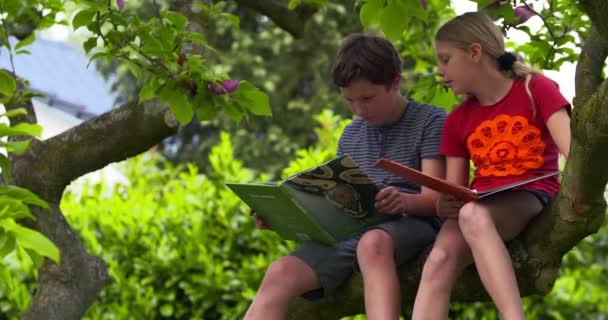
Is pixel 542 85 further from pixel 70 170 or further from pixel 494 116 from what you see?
pixel 70 170

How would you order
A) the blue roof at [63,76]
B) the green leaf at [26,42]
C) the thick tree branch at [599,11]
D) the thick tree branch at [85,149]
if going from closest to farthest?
1. the thick tree branch at [599,11]
2. the green leaf at [26,42]
3. the thick tree branch at [85,149]
4. the blue roof at [63,76]

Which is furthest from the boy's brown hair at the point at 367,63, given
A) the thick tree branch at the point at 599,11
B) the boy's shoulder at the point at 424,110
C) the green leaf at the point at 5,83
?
the thick tree branch at the point at 599,11

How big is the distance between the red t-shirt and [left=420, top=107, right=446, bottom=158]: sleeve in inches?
6.1

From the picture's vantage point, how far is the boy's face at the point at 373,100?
272 centimetres

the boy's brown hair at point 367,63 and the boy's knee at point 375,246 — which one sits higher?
the boy's brown hair at point 367,63

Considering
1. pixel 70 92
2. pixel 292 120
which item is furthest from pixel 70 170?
pixel 70 92

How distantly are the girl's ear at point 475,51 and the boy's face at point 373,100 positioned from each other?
0.30m

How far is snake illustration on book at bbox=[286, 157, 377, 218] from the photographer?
7.78 feet

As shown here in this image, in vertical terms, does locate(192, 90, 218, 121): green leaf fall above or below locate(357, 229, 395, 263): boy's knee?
above

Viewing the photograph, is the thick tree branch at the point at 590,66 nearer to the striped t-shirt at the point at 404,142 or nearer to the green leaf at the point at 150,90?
the striped t-shirt at the point at 404,142

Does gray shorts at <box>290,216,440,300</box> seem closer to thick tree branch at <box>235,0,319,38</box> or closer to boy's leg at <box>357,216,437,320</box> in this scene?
boy's leg at <box>357,216,437,320</box>

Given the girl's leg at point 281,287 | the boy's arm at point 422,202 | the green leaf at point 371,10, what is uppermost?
the green leaf at point 371,10

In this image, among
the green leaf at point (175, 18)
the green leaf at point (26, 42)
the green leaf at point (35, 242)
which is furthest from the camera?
the green leaf at point (26, 42)

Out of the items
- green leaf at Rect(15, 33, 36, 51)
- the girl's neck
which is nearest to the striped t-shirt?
the girl's neck
